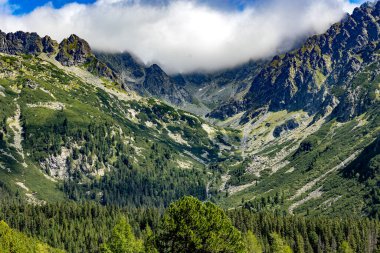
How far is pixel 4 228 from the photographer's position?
108 meters

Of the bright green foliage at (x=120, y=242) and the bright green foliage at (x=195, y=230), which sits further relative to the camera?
the bright green foliage at (x=120, y=242)

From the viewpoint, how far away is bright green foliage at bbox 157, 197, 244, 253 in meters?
74.9

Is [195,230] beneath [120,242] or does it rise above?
beneath

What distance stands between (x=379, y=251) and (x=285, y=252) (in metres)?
36.2

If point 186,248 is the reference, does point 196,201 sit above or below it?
above

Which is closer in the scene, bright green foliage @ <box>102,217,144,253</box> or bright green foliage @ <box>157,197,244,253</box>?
bright green foliage @ <box>157,197,244,253</box>

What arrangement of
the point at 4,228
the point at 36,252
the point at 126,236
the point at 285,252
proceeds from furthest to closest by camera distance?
the point at 285,252
the point at 36,252
the point at 126,236
the point at 4,228

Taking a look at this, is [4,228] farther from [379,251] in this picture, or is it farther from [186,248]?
[379,251]

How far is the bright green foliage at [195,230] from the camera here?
74.9m

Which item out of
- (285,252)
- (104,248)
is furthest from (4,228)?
(285,252)

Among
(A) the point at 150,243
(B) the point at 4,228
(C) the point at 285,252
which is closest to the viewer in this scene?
(A) the point at 150,243

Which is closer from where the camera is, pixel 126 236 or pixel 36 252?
pixel 126 236

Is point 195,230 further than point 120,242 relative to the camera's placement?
No

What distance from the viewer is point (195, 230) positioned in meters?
75.2
